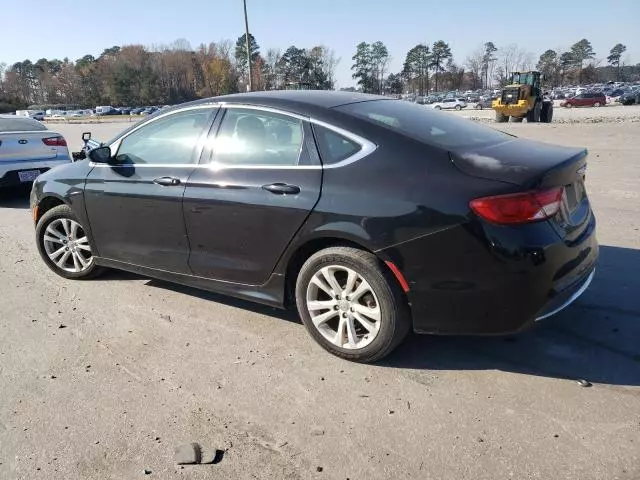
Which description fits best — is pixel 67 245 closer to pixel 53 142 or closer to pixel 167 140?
pixel 167 140

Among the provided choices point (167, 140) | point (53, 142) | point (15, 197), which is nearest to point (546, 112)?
point (53, 142)

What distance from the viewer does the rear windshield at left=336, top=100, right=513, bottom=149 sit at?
11.0 ft

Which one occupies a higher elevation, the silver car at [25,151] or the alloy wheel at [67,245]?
the silver car at [25,151]

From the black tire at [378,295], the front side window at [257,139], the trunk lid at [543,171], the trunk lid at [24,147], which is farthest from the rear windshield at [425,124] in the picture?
the trunk lid at [24,147]

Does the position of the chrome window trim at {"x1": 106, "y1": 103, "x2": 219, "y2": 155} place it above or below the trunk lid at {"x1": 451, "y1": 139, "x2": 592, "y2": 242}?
above

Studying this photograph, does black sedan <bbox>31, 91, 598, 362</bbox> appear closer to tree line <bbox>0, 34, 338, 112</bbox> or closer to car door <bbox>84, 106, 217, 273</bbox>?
car door <bbox>84, 106, 217, 273</bbox>

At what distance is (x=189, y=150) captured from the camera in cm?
404

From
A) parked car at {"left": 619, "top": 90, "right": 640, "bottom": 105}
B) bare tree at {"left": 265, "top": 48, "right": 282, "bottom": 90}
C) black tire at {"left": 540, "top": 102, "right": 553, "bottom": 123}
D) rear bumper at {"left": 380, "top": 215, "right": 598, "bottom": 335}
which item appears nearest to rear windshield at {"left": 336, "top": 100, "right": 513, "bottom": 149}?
rear bumper at {"left": 380, "top": 215, "right": 598, "bottom": 335}

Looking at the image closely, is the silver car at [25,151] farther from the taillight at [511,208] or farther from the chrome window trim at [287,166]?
the taillight at [511,208]

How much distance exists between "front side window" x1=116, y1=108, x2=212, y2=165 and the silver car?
17.0 feet

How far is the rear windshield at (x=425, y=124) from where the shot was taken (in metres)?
3.34

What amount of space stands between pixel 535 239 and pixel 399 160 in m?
0.88

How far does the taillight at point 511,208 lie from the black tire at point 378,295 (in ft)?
2.18

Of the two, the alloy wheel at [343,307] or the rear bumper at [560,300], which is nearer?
the rear bumper at [560,300]
